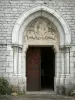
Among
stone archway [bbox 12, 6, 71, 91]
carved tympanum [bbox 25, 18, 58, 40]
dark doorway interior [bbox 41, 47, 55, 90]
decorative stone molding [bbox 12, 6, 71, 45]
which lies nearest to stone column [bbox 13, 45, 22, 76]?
stone archway [bbox 12, 6, 71, 91]

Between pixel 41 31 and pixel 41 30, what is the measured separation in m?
0.04

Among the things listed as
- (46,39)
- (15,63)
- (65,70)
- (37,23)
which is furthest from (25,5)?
(65,70)

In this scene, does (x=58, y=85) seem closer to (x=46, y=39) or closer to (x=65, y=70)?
(x=65, y=70)

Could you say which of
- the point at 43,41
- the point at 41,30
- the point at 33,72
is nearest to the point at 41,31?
the point at 41,30

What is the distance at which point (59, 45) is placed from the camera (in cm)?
1021

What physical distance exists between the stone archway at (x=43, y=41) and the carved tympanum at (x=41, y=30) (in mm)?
42

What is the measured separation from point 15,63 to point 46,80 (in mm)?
3689

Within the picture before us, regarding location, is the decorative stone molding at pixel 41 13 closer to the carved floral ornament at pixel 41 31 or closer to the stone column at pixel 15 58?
the stone column at pixel 15 58

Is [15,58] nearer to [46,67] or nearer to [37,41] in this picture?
[37,41]

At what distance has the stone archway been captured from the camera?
9916mm

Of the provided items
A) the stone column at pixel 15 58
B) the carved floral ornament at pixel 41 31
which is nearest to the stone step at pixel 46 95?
the stone column at pixel 15 58

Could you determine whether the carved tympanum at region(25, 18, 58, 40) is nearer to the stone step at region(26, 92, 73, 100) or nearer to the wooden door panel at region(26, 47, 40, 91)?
the wooden door panel at region(26, 47, 40, 91)

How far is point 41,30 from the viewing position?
34.0 ft

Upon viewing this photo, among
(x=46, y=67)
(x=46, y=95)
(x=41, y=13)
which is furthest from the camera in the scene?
(x=46, y=67)
